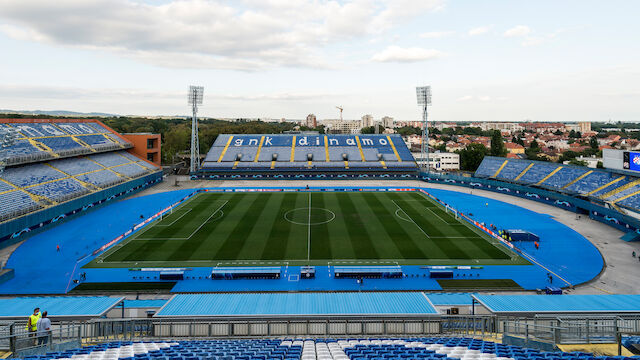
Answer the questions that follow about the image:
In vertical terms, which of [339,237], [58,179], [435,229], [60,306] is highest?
[58,179]

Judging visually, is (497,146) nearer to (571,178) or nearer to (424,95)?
(424,95)

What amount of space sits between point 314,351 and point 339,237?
2452 centimetres

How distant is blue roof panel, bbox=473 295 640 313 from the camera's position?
584 inches

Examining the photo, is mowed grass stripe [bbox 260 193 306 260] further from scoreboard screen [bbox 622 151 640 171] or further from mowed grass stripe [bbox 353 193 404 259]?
scoreboard screen [bbox 622 151 640 171]

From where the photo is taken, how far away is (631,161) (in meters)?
43.7


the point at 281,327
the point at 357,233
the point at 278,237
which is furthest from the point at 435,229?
the point at 281,327

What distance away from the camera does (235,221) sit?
4166cm

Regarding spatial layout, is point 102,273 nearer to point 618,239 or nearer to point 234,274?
point 234,274

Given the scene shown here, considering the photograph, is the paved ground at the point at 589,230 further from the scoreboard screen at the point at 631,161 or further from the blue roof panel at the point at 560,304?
the blue roof panel at the point at 560,304

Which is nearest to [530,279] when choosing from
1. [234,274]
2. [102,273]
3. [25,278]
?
[234,274]

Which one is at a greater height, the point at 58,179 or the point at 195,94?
the point at 195,94

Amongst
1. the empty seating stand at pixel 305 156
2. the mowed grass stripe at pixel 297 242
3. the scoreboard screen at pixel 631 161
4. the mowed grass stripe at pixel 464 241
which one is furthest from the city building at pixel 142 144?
the scoreboard screen at pixel 631 161

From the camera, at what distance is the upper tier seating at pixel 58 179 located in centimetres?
3809

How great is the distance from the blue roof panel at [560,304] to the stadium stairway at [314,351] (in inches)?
137
